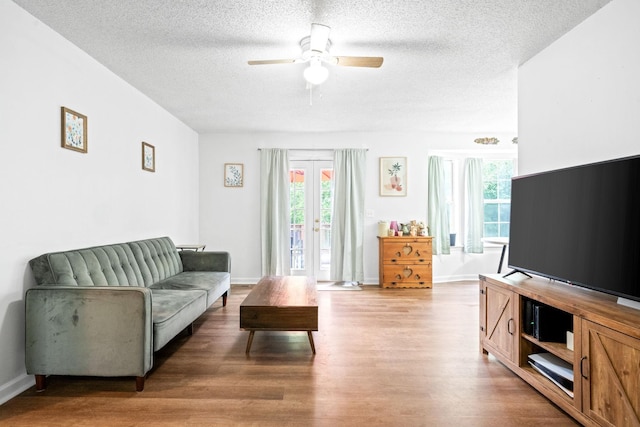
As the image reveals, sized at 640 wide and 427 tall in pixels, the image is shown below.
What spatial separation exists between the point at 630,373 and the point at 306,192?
15.1ft

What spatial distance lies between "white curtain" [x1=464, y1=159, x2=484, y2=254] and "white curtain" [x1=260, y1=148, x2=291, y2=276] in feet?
10.4

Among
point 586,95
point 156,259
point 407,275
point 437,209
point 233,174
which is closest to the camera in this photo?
point 586,95

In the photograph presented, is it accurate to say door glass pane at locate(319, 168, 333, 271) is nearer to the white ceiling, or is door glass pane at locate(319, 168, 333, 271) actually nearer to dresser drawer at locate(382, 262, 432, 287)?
dresser drawer at locate(382, 262, 432, 287)

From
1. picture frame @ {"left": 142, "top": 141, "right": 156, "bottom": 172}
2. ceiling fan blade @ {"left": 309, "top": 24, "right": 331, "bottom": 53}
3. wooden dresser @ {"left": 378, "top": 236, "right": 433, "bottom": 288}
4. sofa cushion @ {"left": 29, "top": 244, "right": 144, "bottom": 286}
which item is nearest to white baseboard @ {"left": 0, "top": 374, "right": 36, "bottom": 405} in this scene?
sofa cushion @ {"left": 29, "top": 244, "right": 144, "bottom": 286}

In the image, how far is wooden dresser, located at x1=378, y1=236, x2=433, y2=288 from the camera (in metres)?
5.24

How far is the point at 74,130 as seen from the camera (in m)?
2.71

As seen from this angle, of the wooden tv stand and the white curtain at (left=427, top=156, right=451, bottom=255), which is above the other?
the white curtain at (left=427, top=156, right=451, bottom=255)

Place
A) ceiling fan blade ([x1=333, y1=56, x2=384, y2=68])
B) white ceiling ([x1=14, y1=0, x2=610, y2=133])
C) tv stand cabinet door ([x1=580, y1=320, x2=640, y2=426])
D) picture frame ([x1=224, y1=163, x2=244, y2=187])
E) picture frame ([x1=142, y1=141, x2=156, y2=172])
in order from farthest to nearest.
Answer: picture frame ([x1=224, y1=163, x2=244, y2=187]) < picture frame ([x1=142, y1=141, x2=156, y2=172]) < ceiling fan blade ([x1=333, y1=56, x2=384, y2=68]) < white ceiling ([x1=14, y1=0, x2=610, y2=133]) < tv stand cabinet door ([x1=580, y1=320, x2=640, y2=426])

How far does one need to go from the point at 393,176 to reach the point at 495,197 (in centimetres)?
202

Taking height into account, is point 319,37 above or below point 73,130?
above

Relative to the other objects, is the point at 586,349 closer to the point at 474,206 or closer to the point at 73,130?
the point at 73,130

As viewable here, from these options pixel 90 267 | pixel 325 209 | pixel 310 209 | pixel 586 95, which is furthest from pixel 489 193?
pixel 90 267

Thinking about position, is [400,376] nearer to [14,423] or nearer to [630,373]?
[630,373]

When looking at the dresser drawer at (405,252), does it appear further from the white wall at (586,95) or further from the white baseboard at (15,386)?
the white baseboard at (15,386)
